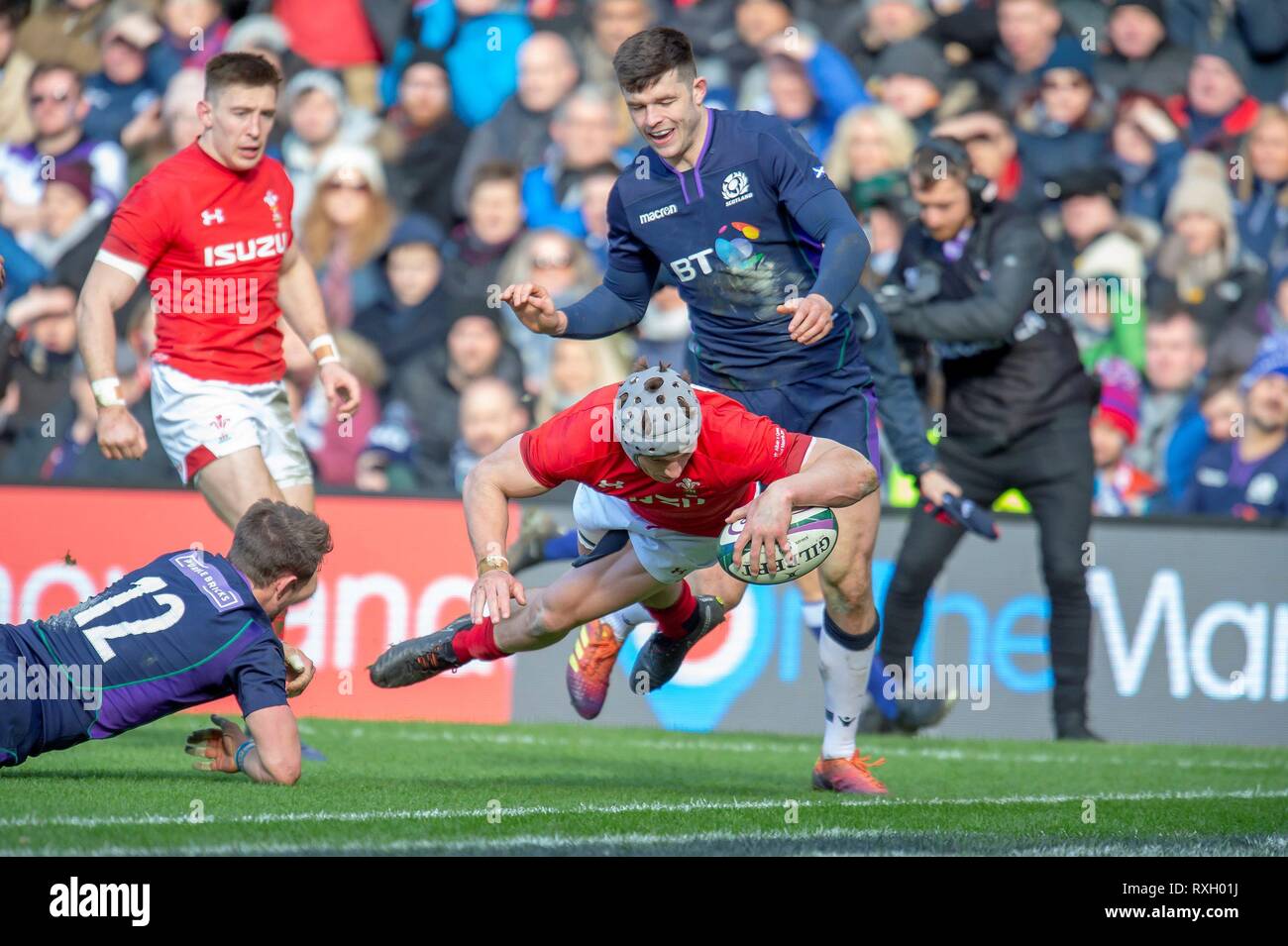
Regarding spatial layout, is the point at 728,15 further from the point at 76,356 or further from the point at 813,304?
the point at 813,304

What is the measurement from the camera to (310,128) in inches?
482

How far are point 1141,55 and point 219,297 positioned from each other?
774 cm

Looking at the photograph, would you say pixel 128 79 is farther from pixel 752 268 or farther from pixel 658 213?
pixel 752 268

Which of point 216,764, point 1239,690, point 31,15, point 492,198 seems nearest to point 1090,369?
point 1239,690

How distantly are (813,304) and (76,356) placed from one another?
695cm

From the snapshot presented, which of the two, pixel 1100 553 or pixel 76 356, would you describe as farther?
pixel 76 356

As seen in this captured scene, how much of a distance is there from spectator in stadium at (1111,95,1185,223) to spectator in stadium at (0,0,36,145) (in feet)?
25.3

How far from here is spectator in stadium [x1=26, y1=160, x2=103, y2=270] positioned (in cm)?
1186

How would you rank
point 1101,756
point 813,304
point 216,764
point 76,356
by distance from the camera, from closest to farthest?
point 813,304 < point 216,764 < point 1101,756 < point 76,356

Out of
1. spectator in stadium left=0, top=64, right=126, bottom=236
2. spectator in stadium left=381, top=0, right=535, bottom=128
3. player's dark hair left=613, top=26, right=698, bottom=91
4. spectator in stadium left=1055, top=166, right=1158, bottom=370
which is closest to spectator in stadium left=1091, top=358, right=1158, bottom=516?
spectator in stadium left=1055, top=166, right=1158, bottom=370

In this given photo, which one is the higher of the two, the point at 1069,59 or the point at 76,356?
the point at 1069,59

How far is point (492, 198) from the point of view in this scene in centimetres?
1205

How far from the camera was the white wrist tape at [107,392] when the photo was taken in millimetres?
7238
